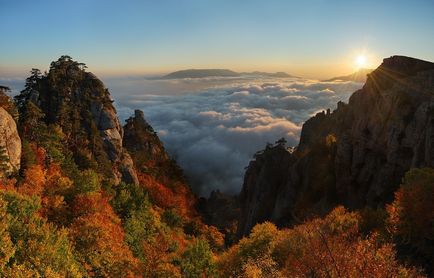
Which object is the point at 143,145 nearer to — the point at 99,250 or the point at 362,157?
the point at 362,157

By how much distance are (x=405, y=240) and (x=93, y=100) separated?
93572 millimetres

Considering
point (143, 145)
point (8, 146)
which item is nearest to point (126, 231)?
point (8, 146)

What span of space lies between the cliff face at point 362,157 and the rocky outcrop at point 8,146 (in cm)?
5237

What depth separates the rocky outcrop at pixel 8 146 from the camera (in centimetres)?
6169

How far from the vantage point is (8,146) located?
63.9 m

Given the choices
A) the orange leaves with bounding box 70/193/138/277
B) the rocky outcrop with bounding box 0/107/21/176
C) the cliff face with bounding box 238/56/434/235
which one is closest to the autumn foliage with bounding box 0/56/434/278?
the orange leaves with bounding box 70/193/138/277

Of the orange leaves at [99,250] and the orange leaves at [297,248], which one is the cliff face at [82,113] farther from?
the orange leaves at [297,248]

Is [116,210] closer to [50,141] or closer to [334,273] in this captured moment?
[50,141]

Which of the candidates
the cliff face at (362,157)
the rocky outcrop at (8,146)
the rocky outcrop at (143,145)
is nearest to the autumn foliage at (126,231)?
the rocky outcrop at (8,146)

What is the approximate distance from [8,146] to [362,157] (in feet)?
225

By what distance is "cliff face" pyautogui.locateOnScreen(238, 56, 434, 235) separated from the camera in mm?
63469

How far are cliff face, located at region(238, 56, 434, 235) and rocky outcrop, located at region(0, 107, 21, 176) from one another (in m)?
52.4

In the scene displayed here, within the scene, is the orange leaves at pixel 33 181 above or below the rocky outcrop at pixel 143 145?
above

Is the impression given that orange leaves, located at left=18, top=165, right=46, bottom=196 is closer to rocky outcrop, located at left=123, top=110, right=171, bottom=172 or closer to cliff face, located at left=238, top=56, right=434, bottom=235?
cliff face, located at left=238, top=56, right=434, bottom=235
